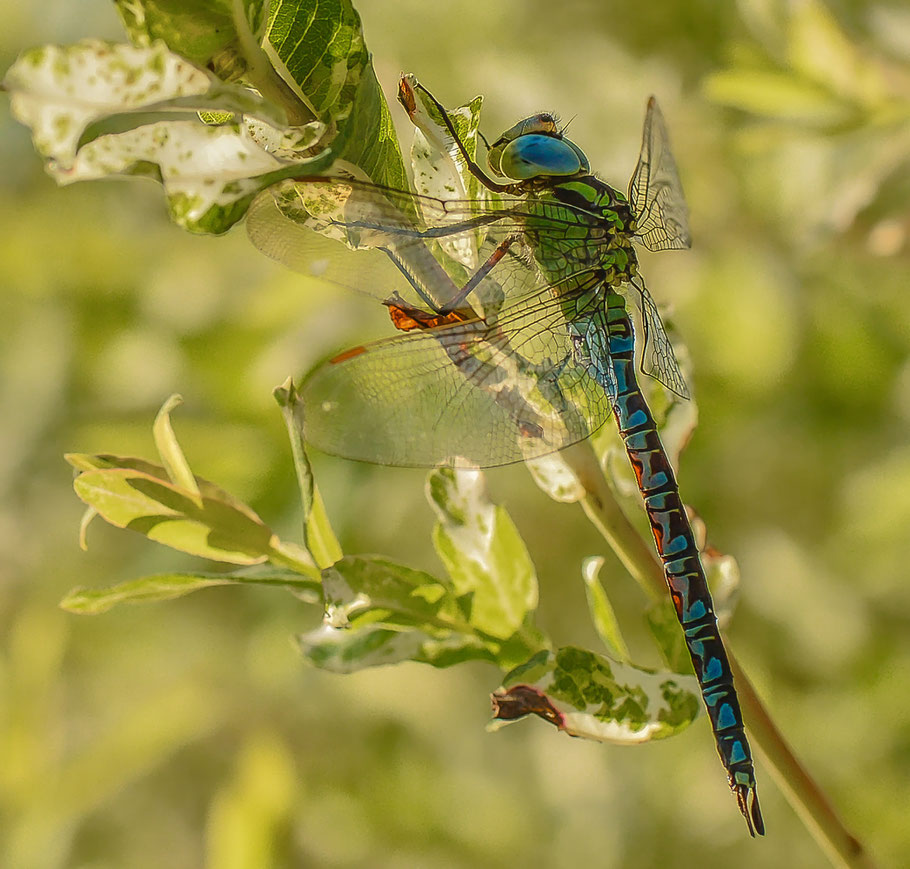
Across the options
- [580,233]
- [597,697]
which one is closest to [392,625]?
[597,697]

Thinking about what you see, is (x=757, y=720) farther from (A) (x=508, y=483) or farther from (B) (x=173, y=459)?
(A) (x=508, y=483)

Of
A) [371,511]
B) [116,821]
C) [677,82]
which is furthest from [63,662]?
[677,82]

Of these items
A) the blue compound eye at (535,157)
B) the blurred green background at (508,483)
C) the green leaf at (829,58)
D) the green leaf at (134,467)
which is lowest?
the blurred green background at (508,483)

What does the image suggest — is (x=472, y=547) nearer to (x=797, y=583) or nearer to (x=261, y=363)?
(x=261, y=363)

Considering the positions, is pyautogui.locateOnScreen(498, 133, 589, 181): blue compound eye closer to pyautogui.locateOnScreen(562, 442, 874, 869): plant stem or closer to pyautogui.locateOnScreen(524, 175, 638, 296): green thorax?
pyautogui.locateOnScreen(524, 175, 638, 296): green thorax

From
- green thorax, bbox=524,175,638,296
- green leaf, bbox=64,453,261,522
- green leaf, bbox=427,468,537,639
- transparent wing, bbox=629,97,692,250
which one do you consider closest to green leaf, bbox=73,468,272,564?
green leaf, bbox=64,453,261,522

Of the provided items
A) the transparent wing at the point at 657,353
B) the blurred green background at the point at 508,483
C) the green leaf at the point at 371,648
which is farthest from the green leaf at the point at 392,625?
the blurred green background at the point at 508,483

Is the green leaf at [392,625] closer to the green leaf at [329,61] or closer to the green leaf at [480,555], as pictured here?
the green leaf at [480,555]
